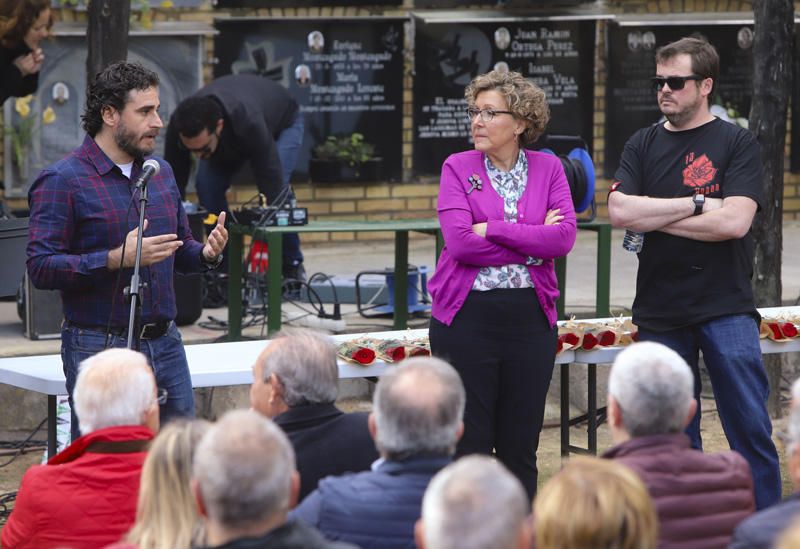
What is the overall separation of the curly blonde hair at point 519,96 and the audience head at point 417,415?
1.91 m

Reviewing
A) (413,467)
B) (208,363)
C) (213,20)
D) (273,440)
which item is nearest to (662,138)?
(208,363)

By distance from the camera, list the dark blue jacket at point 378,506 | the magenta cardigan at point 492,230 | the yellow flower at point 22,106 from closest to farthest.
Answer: the dark blue jacket at point 378,506
the magenta cardigan at point 492,230
the yellow flower at point 22,106

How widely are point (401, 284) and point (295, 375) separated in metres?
4.18

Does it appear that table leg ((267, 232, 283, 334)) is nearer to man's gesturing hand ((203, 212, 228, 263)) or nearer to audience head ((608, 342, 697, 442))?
man's gesturing hand ((203, 212, 228, 263))

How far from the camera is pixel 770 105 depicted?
7.59 meters

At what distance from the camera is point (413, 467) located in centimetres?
337

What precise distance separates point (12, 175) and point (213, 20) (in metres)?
1.87

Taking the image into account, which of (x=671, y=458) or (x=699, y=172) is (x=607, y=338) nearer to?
(x=699, y=172)

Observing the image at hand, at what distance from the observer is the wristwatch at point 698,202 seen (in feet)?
16.9

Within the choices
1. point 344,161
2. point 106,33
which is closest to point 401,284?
point 106,33

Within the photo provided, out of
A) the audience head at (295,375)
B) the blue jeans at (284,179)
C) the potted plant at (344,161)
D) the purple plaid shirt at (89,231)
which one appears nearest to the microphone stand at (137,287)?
the purple plaid shirt at (89,231)

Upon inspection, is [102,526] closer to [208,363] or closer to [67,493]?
[67,493]

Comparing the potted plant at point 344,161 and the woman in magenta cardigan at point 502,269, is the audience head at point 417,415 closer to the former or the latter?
the woman in magenta cardigan at point 502,269

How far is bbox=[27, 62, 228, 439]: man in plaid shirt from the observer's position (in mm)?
4691
